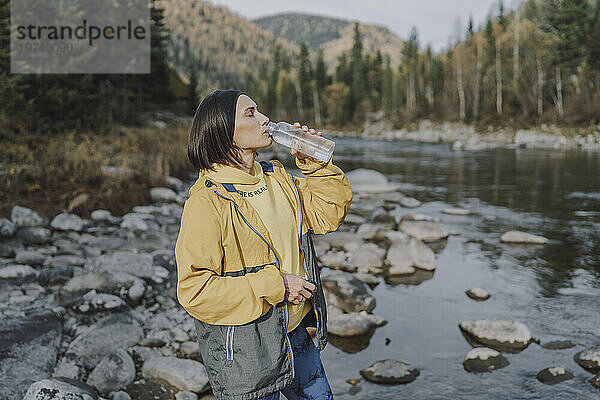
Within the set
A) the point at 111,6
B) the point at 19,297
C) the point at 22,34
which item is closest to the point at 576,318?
the point at 19,297

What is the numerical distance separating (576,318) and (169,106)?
29962mm

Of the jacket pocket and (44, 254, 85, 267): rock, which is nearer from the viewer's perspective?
the jacket pocket

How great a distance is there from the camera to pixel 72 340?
4129mm

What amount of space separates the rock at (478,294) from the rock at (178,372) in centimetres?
338

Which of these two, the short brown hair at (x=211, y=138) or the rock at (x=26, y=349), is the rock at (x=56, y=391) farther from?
the short brown hair at (x=211, y=138)

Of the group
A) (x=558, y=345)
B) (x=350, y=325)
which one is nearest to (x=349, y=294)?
(x=350, y=325)

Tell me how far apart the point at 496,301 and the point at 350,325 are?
1.93m

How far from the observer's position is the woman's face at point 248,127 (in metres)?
1.83

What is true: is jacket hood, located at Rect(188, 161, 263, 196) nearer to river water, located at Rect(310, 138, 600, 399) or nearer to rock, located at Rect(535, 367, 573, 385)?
river water, located at Rect(310, 138, 600, 399)

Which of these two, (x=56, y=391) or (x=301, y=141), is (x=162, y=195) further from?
(x=301, y=141)

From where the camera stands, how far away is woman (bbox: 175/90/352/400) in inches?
64.7

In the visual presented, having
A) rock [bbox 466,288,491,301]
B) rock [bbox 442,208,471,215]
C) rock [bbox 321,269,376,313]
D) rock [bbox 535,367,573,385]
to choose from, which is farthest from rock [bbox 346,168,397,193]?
rock [bbox 535,367,573,385]

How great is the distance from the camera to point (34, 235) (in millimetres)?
7320

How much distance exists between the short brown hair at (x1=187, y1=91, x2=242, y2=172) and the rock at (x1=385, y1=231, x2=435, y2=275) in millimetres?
4957
